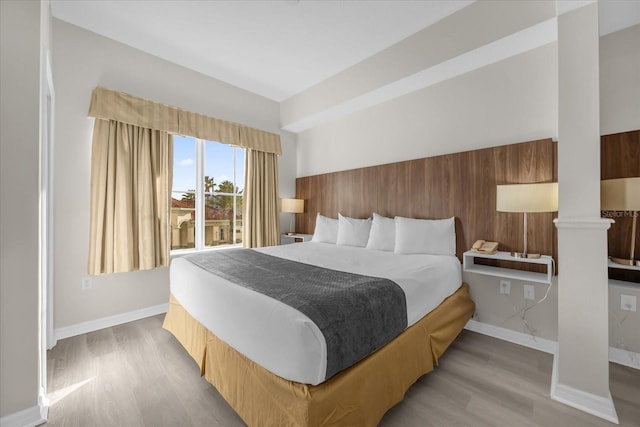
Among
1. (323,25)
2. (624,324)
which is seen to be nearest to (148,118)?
(323,25)

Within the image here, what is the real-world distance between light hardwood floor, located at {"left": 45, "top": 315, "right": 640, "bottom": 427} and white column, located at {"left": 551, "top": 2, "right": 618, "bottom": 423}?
0.18 meters

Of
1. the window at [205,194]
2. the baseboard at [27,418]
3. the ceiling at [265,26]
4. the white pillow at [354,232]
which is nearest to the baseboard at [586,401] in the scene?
the white pillow at [354,232]

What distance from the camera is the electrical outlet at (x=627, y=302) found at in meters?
1.93

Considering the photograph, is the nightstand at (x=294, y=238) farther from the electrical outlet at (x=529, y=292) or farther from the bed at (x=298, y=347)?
the electrical outlet at (x=529, y=292)

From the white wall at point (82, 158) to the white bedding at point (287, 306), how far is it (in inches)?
39.1

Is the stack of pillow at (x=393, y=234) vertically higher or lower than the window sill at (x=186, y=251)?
higher

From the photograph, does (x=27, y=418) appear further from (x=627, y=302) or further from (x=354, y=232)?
(x=627, y=302)

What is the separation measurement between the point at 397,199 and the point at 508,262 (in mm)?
1278

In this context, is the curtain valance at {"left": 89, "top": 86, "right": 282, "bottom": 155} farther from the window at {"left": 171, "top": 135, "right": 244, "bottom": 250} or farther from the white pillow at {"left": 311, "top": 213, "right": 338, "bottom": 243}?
the white pillow at {"left": 311, "top": 213, "right": 338, "bottom": 243}

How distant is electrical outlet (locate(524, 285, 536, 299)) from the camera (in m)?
2.25

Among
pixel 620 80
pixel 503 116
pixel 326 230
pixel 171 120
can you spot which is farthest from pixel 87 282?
pixel 620 80

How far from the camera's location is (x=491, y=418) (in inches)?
56.2

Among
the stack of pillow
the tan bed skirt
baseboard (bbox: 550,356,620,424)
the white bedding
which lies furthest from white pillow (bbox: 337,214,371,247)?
baseboard (bbox: 550,356,620,424)

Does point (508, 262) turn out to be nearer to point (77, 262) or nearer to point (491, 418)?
point (491, 418)
